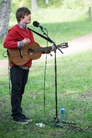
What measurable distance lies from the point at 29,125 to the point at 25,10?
5.57ft

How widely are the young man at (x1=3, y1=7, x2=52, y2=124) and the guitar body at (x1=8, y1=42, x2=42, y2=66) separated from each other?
7 centimetres

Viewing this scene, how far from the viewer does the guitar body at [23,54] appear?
6141mm

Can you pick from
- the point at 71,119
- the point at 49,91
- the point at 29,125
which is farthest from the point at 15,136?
the point at 49,91

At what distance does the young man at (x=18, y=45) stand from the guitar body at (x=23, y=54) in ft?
0.23

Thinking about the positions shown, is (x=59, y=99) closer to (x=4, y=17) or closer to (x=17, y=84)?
(x=17, y=84)

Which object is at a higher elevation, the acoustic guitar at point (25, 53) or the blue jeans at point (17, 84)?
the acoustic guitar at point (25, 53)

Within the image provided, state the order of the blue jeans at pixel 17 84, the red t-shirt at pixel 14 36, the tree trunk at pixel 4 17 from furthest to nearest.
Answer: the tree trunk at pixel 4 17 < the blue jeans at pixel 17 84 < the red t-shirt at pixel 14 36

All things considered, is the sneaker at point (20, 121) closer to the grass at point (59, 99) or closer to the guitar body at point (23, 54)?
the grass at point (59, 99)

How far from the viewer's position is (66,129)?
6.13 metres

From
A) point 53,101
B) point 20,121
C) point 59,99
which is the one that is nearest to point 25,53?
point 20,121

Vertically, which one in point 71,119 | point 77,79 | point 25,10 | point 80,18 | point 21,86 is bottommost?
point 80,18

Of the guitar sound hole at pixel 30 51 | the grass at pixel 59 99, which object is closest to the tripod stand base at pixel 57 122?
the grass at pixel 59 99

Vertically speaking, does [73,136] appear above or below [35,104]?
above

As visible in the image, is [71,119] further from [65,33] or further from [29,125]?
[65,33]
